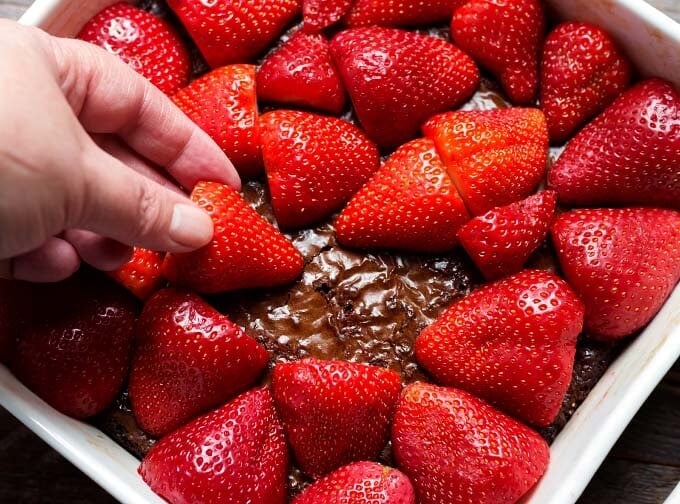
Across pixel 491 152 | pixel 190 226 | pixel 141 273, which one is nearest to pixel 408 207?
pixel 491 152

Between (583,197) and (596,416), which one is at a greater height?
(583,197)

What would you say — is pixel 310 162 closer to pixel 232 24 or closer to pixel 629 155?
pixel 232 24

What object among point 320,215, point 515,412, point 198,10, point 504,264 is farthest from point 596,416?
point 198,10

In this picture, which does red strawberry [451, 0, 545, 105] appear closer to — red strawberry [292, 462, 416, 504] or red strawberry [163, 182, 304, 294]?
red strawberry [163, 182, 304, 294]

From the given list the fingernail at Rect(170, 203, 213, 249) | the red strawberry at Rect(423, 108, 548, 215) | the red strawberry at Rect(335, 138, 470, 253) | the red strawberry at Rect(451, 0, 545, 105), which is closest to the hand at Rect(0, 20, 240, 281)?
the fingernail at Rect(170, 203, 213, 249)

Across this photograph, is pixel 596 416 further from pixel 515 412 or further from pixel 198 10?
pixel 198 10

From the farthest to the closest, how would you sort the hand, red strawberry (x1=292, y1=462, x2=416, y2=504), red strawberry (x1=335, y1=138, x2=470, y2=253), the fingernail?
red strawberry (x1=335, y1=138, x2=470, y2=253) → red strawberry (x1=292, y1=462, x2=416, y2=504) → the fingernail → the hand
